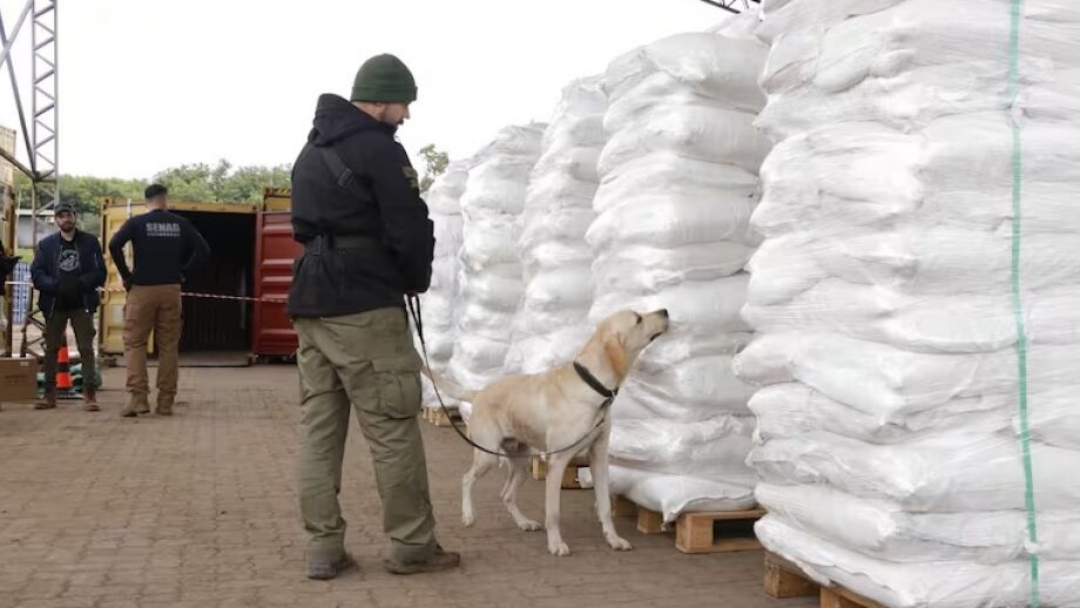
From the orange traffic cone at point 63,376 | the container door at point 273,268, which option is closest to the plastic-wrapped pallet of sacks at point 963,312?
the orange traffic cone at point 63,376

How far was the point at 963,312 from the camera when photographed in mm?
2949

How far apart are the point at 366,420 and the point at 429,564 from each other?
61cm

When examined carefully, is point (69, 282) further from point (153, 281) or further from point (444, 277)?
point (444, 277)

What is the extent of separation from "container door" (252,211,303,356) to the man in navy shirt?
18.7ft

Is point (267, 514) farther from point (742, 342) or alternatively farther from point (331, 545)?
point (742, 342)

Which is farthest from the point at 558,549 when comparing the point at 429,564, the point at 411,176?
the point at 411,176

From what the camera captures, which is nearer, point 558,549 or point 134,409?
point 558,549

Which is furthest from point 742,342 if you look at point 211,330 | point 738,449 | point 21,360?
point 211,330

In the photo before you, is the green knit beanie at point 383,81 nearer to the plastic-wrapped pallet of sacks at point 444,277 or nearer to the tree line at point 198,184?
the plastic-wrapped pallet of sacks at point 444,277

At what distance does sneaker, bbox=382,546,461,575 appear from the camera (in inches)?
158

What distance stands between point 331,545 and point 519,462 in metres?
1.18

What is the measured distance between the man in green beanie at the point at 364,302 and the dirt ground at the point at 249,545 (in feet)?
0.79

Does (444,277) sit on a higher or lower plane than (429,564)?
higher

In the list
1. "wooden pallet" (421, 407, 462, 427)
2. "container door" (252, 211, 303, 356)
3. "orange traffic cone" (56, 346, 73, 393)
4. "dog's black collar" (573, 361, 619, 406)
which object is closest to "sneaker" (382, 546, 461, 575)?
"dog's black collar" (573, 361, 619, 406)
